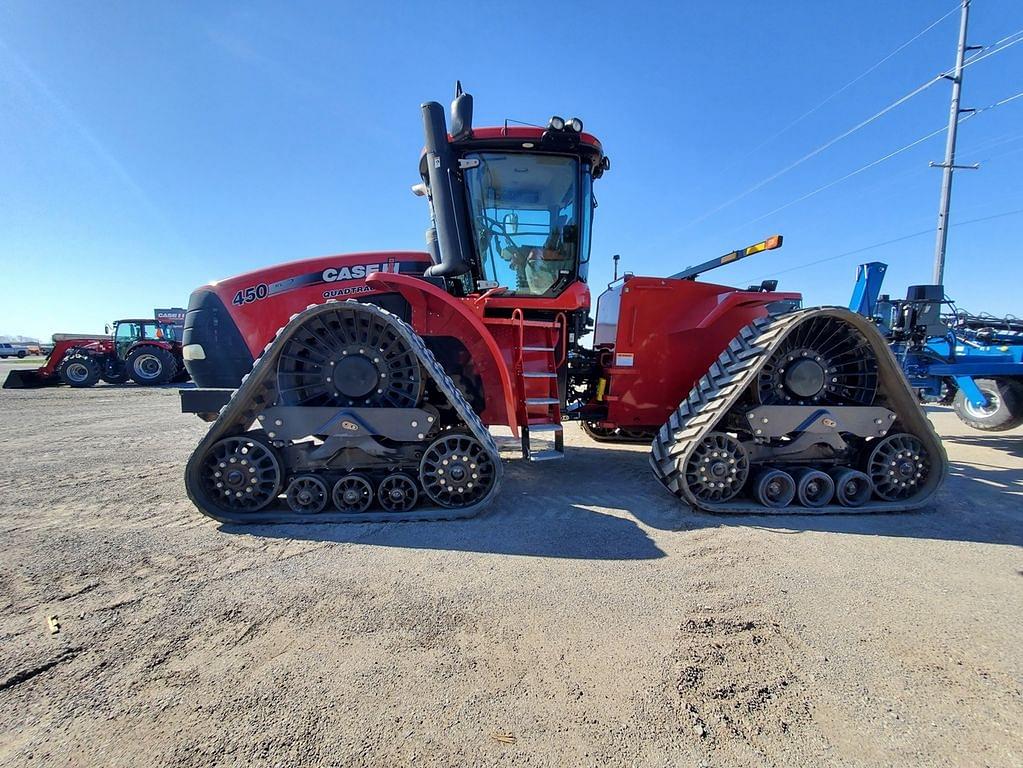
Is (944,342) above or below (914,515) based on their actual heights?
above

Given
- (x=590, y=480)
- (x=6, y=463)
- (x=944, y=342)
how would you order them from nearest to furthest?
(x=590, y=480)
(x=6, y=463)
(x=944, y=342)

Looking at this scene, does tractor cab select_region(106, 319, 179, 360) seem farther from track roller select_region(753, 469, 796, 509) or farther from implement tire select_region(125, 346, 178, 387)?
A: track roller select_region(753, 469, 796, 509)

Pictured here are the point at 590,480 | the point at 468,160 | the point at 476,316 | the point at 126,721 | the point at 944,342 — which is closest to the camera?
the point at 126,721

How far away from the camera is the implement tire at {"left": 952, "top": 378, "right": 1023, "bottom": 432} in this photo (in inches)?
278

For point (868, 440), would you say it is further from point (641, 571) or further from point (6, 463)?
point (6, 463)

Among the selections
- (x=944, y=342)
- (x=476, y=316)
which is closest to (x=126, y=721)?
(x=476, y=316)

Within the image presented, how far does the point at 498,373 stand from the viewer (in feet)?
12.2

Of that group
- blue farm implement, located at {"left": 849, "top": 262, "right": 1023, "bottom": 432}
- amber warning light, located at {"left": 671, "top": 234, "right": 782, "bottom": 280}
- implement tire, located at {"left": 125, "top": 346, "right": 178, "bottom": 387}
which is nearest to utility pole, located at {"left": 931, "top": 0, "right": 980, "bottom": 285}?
blue farm implement, located at {"left": 849, "top": 262, "right": 1023, "bottom": 432}

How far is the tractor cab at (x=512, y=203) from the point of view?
3.78m

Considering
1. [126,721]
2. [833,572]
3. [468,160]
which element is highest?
[468,160]

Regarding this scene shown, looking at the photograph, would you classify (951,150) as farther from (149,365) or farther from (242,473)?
(149,365)

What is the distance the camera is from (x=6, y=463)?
4879 mm

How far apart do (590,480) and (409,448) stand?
1875mm

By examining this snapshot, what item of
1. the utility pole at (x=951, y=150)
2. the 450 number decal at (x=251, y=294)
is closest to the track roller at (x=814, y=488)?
the 450 number decal at (x=251, y=294)
